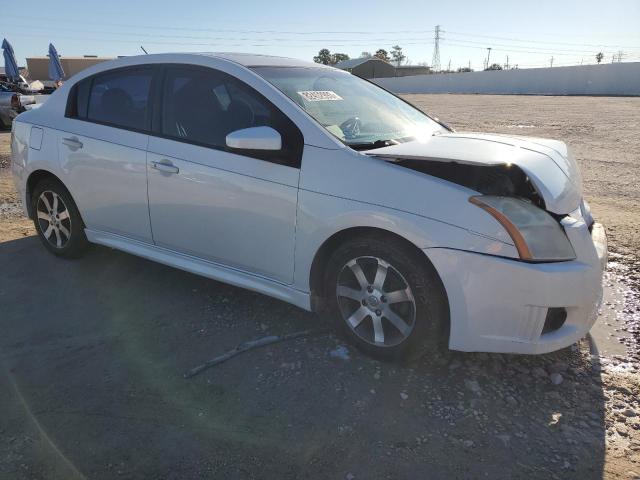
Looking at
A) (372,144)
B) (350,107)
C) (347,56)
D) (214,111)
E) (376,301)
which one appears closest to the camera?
(376,301)

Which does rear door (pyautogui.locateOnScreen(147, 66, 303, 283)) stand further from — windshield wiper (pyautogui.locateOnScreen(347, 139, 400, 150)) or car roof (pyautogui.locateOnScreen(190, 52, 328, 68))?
windshield wiper (pyautogui.locateOnScreen(347, 139, 400, 150))

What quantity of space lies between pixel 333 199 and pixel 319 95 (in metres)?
0.98

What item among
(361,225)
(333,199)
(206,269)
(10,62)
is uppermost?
(10,62)

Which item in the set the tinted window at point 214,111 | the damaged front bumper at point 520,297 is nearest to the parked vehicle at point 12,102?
the tinted window at point 214,111

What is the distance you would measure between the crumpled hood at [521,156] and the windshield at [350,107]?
271 millimetres

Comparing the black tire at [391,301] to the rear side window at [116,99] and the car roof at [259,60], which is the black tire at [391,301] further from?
the rear side window at [116,99]

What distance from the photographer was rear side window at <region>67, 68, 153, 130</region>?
3.85 metres

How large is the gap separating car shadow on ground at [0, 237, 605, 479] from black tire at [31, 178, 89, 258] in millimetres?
888

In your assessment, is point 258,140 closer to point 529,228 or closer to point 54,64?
point 529,228

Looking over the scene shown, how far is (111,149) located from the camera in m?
3.90

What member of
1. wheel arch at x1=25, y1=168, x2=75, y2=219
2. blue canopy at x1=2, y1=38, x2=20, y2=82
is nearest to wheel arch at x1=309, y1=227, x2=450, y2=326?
wheel arch at x1=25, y1=168, x2=75, y2=219

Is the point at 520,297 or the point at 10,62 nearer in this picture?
the point at 520,297

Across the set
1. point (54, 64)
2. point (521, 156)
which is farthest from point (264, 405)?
point (54, 64)

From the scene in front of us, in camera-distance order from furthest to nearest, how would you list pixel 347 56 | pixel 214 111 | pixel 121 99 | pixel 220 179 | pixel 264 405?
1. pixel 347 56
2. pixel 121 99
3. pixel 214 111
4. pixel 220 179
5. pixel 264 405
